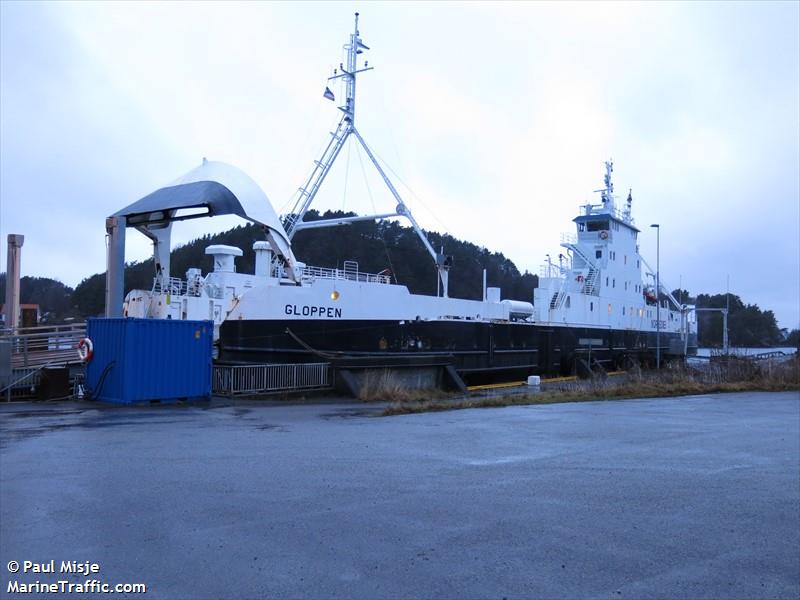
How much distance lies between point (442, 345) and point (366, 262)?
41044 millimetres

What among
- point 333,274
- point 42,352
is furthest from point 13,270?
point 333,274

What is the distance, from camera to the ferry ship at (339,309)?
19.3m

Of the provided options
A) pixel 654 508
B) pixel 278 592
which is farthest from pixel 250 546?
pixel 654 508

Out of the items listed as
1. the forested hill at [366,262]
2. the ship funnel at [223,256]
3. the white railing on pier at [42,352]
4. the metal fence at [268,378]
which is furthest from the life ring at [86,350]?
the forested hill at [366,262]

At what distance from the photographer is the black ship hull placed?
19438mm

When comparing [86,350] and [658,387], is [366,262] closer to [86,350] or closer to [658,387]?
[658,387]

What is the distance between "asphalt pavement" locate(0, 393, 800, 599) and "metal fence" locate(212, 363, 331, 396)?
17.7 ft

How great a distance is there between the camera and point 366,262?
211 feet

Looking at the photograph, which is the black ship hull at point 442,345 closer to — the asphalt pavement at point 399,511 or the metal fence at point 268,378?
the metal fence at point 268,378

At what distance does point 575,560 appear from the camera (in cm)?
498

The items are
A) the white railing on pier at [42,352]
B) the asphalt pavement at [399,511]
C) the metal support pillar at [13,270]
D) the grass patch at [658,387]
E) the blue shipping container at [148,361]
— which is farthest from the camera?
the metal support pillar at [13,270]

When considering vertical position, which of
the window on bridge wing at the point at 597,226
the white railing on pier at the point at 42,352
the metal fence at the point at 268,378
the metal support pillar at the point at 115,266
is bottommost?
the metal fence at the point at 268,378

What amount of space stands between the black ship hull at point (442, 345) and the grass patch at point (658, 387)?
2652 millimetres

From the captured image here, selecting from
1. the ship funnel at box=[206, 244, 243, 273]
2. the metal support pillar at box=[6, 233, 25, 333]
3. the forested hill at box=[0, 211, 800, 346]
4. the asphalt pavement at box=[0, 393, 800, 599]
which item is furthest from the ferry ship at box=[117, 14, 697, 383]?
the forested hill at box=[0, 211, 800, 346]
